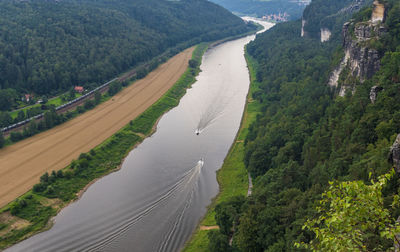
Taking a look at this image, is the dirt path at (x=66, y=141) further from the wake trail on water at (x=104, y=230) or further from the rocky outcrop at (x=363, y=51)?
the rocky outcrop at (x=363, y=51)

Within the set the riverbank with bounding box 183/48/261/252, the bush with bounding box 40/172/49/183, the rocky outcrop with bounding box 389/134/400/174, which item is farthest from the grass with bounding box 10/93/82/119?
the rocky outcrop with bounding box 389/134/400/174

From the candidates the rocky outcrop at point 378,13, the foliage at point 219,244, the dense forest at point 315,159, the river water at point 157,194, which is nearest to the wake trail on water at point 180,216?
the river water at point 157,194

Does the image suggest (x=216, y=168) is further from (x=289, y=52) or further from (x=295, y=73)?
(x=289, y=52)

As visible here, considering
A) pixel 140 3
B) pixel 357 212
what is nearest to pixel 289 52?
pixel 140 3

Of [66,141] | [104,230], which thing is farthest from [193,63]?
[104,230]

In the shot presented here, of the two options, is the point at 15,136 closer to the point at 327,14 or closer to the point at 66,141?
the point at 66,141

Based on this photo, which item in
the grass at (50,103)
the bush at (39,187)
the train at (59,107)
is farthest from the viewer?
the grass at (50,103)
